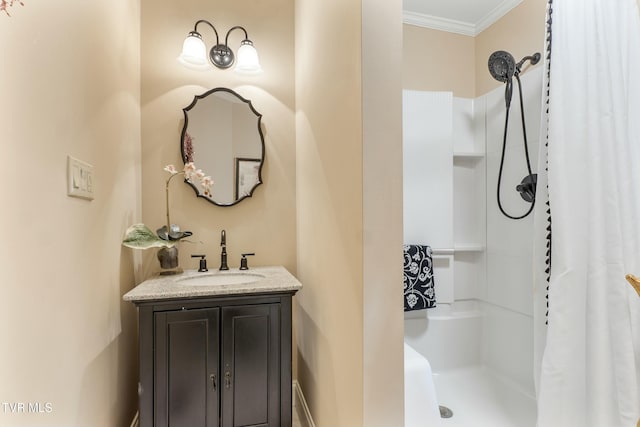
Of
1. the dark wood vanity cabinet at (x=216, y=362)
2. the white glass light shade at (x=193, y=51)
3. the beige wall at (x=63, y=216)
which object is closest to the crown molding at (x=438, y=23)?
the white glass light shade at (x=193, y=51)

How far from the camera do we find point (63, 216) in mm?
962

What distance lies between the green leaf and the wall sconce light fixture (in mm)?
1028

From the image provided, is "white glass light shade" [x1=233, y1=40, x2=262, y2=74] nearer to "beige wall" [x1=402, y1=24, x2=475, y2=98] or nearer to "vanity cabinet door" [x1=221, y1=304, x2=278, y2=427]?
"beige wall" [x1=402, y1=24, x2=475, y2=98]

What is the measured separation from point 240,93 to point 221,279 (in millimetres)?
1177

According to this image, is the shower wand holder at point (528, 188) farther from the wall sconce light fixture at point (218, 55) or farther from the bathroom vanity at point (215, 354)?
the wall sconce light fixture at point (218, 55)

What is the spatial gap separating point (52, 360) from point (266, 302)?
788mm

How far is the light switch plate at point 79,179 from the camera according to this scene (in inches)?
39.1

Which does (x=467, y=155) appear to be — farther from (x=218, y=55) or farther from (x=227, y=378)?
(x=227, y=378)

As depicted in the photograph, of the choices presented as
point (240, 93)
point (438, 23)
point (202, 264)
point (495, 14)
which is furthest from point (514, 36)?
point (202, 264)

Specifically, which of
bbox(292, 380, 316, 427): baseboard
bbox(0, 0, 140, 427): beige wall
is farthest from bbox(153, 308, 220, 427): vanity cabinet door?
bbox(292, 380, 316, 427): baseboard

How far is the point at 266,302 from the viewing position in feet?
4.85

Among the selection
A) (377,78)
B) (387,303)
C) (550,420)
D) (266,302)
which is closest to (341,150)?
(377,78)

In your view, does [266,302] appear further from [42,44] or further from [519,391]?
[519,391]

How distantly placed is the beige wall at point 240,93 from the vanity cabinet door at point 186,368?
56cm
